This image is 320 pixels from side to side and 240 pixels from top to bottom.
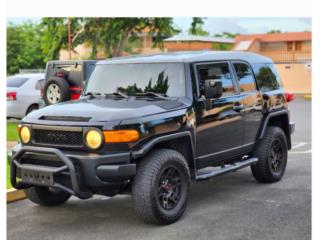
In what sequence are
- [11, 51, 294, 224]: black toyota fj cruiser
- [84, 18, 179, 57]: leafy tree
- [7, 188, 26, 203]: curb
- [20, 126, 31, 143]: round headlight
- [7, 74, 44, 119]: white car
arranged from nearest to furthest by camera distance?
[11, 51, 294, 224]: black toyota fj cruiser < [20, 126, 31, 143]: round headlight < [7, 188, 26, 203]: curb < [7, 74, 44, 119]: white car < [84, 18, 179, 57]: leafy tree

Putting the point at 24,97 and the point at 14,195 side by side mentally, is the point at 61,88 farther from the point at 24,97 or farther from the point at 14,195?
the point at 24,97

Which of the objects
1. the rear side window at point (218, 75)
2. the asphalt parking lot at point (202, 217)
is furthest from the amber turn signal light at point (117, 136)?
the rear side window at point (218, 75)

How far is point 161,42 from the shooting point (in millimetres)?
22438

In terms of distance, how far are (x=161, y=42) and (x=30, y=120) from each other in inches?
672

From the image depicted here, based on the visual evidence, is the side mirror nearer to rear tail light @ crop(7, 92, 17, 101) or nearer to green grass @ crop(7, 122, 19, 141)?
green grass @ crop(7, 122, 19, 141)

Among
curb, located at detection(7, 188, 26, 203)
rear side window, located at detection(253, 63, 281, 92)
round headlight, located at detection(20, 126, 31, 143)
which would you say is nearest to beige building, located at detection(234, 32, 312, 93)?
rear side window, located at detection(253, 63, 281, 92)

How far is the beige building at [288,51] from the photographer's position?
36.7 m

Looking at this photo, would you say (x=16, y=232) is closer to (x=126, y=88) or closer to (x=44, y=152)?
(x=44, y=152)

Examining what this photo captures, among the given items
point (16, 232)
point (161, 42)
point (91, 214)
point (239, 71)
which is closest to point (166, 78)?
point (239, 71)

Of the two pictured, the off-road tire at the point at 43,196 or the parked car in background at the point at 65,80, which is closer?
the off-road tire at the point at 43,196

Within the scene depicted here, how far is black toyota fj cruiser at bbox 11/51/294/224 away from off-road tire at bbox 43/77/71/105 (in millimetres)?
1306

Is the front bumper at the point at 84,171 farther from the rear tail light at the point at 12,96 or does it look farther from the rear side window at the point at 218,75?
the rear tail light at the point at 12,96

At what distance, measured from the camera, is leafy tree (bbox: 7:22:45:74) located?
51312mm

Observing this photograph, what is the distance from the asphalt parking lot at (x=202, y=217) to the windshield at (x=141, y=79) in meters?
Answer: 1.45
